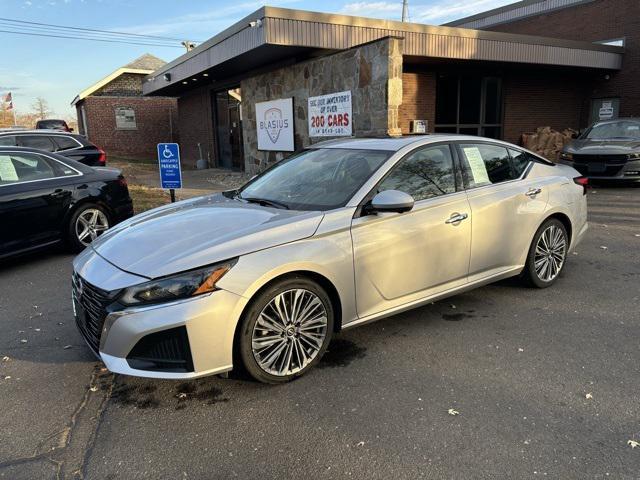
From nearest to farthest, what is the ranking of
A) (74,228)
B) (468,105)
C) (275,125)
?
(74,228)
(275,125)
(468,105)

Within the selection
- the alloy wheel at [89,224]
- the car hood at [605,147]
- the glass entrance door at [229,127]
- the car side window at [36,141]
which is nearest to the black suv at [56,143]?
the car side window at [36,141]

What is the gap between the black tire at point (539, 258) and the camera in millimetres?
4823

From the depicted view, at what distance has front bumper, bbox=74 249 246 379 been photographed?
114 inches

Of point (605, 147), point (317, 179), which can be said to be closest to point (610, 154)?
point (605, 147)

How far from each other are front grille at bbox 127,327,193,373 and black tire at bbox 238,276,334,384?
35cm

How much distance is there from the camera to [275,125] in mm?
14859

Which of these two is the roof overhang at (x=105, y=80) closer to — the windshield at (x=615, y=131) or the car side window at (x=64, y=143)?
the car side window at (x=64, y=143)

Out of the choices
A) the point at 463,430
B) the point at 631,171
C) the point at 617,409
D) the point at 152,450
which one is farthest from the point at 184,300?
the point at 631,171

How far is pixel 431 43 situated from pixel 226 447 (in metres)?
12.6

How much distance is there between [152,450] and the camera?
2725mm

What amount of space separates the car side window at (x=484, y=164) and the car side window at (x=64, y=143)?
8987 mm

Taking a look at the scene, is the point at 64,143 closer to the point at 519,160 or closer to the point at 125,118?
the point at 519,160

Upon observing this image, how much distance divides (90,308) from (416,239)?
2.31 metres

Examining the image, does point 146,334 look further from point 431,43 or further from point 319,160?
point 431,43
